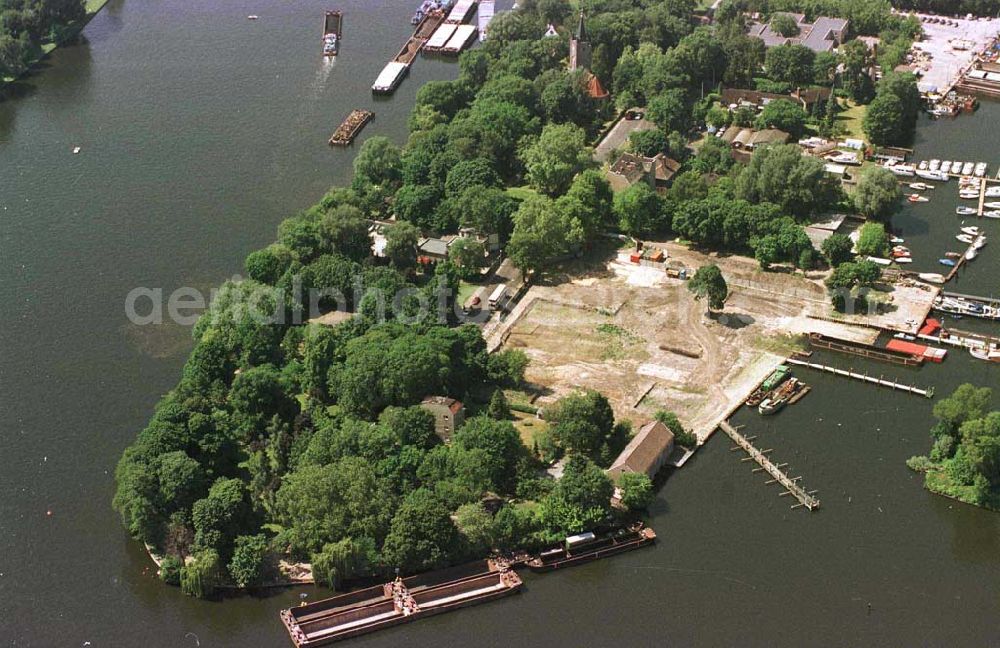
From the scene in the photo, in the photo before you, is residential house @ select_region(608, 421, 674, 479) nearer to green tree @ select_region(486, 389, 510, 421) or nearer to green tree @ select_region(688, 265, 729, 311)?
green tree @ select_region(486, 389, 510, 421)

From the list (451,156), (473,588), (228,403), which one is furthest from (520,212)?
(473,588)

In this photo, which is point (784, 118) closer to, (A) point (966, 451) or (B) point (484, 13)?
(B) point (484, 13)

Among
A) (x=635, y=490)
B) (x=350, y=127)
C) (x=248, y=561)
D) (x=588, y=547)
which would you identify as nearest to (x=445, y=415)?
(x=588, y=547)

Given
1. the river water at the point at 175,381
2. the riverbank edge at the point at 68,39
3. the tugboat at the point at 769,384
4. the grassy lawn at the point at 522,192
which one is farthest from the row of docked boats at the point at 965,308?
the riverbank edge at the point at 68,39

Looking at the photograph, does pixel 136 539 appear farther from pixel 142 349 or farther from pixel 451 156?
pixel 451 156

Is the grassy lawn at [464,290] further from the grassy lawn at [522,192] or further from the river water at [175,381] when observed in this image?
the river water at [175,381]

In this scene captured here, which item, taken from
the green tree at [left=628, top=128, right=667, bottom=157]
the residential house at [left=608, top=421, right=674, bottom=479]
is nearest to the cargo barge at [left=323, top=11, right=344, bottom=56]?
the green tree at [left=628, top=128, right=667, bottom=157]
